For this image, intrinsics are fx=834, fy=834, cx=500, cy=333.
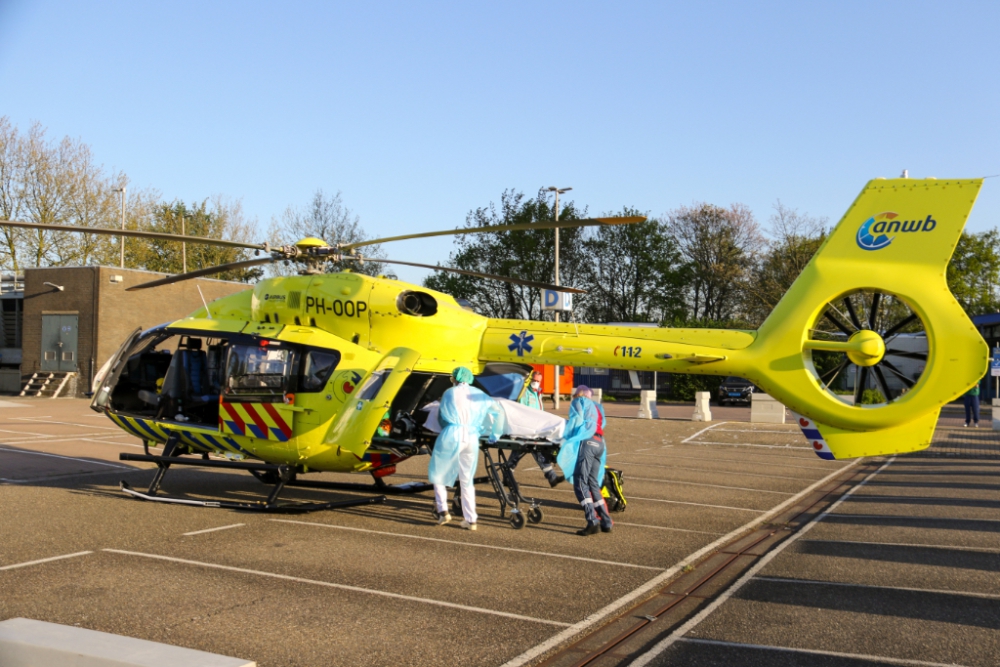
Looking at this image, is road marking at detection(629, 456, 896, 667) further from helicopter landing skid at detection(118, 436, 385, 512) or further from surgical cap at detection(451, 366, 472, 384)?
helicopter landing skid at detection(118, 436, 385, 512)

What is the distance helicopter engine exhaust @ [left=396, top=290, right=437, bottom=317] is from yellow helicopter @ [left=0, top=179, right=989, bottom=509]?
0.7 inches

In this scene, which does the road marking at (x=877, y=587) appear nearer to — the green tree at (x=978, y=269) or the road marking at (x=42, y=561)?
the road marking at (x=42, y=561)

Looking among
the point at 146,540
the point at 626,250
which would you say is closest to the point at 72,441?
the point at 146,540

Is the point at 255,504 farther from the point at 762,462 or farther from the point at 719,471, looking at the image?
the point at 762,462

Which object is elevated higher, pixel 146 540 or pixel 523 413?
pixel 523 413

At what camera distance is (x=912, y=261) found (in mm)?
9109

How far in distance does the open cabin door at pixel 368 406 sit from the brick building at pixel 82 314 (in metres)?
26.2

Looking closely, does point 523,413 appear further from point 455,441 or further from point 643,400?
point 643,400

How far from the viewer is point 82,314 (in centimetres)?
3359

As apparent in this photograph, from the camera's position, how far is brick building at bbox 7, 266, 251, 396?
33219 millimetres

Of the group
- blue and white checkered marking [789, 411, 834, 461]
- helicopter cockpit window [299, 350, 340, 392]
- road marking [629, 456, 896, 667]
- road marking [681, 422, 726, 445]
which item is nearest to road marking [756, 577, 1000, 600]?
road marking [629, 456, 896, 667]

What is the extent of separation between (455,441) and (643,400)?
61.2 feet

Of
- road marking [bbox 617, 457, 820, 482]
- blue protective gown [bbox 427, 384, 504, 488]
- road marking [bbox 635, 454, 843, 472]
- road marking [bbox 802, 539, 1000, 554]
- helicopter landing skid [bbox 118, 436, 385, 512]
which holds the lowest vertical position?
road marking [bbox 635, 454, 843, 472]

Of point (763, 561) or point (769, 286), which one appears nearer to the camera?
point (763, 561)
